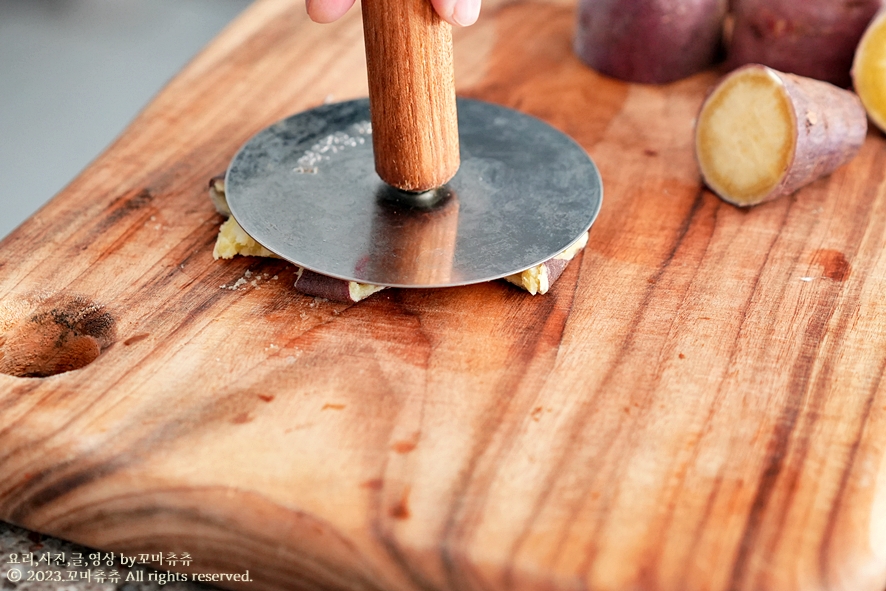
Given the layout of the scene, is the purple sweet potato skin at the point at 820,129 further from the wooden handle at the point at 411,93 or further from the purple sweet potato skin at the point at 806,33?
the wooden handle at the point at 411,93

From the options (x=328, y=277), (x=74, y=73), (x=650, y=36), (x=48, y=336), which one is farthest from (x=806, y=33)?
(x=74, y=73)

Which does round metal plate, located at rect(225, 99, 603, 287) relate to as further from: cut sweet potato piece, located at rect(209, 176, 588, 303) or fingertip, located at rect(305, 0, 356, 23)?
fingertip, located at rect(305, 0, 356, 23)

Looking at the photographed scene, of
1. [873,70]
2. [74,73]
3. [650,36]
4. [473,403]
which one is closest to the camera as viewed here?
[473,403]

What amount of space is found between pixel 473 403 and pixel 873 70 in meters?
0.96

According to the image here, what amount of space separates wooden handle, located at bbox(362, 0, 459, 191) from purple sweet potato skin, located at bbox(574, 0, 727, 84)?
611mm

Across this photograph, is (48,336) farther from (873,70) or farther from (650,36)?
(873,70)

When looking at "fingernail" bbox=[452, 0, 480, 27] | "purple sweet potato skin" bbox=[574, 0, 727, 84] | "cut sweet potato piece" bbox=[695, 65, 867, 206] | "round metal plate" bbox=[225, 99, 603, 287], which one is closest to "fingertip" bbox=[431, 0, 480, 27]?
"fingernail" bbox=[452, 0, 480, 27]

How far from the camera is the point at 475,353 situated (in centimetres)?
106

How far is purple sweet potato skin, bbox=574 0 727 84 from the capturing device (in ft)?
5.22

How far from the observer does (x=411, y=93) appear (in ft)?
3.62

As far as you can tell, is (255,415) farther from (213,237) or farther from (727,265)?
(727,265)

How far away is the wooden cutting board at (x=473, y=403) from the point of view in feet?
2.79

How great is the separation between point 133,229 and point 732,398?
0.83m

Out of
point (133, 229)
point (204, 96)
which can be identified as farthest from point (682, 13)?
point (133, 229)
